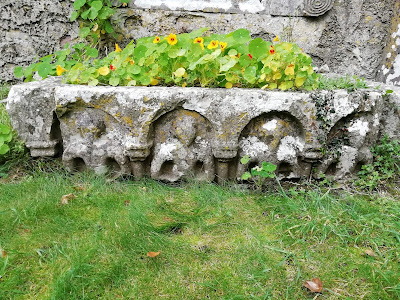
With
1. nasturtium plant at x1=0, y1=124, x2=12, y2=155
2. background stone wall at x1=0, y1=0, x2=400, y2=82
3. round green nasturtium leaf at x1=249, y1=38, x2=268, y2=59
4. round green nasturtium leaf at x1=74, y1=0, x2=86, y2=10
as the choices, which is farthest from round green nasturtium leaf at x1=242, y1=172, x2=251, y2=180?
round green nasturtium leaf at x1=74, y1=0, x2=86, y2=10

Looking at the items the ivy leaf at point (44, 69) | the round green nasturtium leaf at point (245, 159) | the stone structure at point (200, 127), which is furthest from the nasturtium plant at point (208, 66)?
the round green nasturtium leaf at point (245, 159)

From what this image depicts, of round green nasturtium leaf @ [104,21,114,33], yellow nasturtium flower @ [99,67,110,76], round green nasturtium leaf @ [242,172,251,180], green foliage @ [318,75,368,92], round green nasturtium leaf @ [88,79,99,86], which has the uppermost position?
round green nasturtium leaf @ [104,21,114,33]

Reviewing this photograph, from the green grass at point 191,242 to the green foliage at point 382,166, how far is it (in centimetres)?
18

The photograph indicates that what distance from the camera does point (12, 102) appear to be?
2.12m

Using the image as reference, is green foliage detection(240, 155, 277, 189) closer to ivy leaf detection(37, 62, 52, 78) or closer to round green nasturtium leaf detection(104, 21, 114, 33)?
ivy leaf detection(37, 62, 52, 78)

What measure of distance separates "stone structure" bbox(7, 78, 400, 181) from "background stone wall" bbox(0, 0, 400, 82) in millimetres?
1151

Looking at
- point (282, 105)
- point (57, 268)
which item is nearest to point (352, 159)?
point (282, 105)

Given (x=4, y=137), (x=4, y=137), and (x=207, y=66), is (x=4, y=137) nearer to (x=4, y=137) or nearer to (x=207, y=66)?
(x=4, y=137)

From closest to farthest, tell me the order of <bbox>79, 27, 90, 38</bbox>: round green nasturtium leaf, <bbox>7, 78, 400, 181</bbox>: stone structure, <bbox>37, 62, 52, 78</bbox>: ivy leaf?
<bbox>7, 78, 400, 181</bbox>: stone structure
<bbox>37, 62, 52, 78</bbox>: ivy leaf
<bbox>79, 27, 90, 38</bbox>: round green nasturtium leaf

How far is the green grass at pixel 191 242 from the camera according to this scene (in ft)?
4.39

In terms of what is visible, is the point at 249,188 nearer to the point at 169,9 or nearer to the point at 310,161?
the point at 310,161

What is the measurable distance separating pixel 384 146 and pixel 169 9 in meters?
2.28

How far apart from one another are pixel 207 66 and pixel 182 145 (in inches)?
21.0

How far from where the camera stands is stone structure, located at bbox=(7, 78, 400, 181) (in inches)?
79.5
